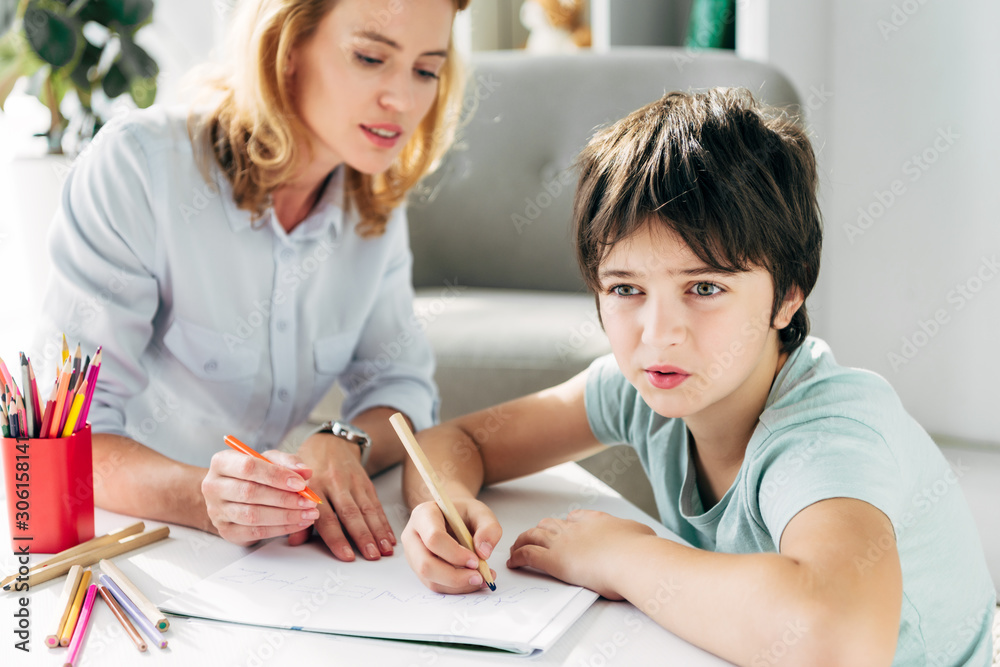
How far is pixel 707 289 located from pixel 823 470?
0.19 meters

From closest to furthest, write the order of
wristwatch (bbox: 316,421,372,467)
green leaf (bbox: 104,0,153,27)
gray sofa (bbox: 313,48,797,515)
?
wristwatch (bbox: 316,421,372,467)
green leaf (bbox: 104,0,153,27)
gray sofa (bbox: 313,48,797,515)

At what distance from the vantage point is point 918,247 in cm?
189

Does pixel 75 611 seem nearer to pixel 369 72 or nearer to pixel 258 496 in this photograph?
pixel 258 496

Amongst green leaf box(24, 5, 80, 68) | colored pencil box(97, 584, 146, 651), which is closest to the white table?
colored pencil box(97, 584, 146, 651)

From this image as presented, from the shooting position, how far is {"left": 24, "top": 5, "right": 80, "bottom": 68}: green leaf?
177 centimetres

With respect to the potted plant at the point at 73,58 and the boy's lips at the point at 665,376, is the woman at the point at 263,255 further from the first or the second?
the potted plant at the point at 73,58

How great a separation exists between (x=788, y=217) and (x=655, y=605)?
0.38 meters

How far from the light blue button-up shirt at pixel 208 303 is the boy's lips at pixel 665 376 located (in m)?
0.48

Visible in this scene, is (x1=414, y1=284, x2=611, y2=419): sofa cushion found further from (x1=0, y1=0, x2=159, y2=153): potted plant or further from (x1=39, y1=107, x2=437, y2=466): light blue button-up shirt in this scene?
(x1=0, y1=0, x2=159, y2=153): potted plant

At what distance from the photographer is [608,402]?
96 centimetres

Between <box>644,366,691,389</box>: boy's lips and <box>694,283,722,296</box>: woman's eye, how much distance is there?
0.07m

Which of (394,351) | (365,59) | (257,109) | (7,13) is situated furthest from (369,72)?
(7,13)

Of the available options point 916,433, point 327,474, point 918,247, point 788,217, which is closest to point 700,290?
point 788,217

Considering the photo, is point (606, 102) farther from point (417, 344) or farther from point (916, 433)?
point (916, 433)
